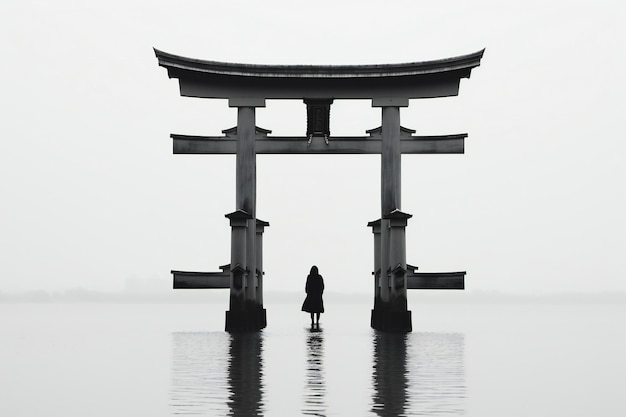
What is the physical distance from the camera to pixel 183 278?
23.9 m

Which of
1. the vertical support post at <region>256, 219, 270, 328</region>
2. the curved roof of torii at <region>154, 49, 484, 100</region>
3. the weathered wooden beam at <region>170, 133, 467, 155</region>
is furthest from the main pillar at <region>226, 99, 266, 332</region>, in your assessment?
the vertical support post at <region>256, 219, 270, 328</region>

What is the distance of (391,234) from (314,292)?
3.50 metres

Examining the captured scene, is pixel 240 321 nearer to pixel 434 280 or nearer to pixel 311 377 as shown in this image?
pixel 434 280

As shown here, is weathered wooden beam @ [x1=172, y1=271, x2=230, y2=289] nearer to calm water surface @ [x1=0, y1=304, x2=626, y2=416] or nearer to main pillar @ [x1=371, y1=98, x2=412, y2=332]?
calm water surface @ [x1=0, y1=304, x2=626, y2=416]

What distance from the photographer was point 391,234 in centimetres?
2373

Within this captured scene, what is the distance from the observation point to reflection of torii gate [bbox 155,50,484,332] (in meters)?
23.7

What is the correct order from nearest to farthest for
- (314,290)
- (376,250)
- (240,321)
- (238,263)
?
(238,263)
(240,321)
(314,290)
(376,250)

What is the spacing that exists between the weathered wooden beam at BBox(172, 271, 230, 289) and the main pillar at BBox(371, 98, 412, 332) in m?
3.37

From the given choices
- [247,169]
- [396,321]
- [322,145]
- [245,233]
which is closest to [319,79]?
[322,145]

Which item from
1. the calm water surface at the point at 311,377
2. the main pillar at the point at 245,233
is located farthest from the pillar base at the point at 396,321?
the main pillar at the point at 245,233

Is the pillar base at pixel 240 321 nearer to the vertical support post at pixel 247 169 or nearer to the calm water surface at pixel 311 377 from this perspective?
the vertical support post at pixel 247 169

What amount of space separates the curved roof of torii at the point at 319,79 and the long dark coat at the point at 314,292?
14.6 feet
